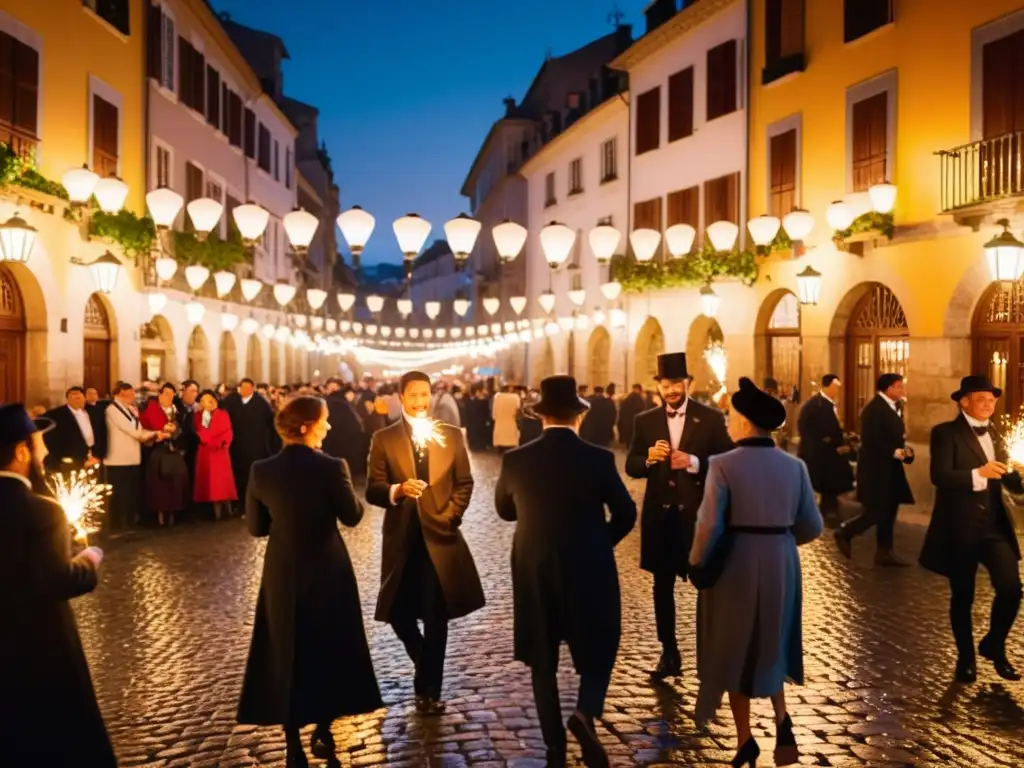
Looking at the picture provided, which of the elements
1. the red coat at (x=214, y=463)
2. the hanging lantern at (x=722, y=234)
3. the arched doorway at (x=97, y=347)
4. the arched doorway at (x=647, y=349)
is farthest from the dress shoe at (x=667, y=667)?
the arched doorway at (x=647, y=349)

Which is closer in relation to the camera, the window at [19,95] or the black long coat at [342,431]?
the window at [19,95]

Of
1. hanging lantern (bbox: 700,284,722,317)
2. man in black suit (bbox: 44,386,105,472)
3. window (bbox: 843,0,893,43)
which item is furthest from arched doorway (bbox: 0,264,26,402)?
window (bbox: 843,0,893,43)

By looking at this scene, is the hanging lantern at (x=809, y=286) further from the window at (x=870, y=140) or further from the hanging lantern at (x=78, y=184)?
the hanging lantern at (x=78, y=184)

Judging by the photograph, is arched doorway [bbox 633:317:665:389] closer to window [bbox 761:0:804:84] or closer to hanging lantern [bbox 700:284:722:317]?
hanging lantern [bbox 700:284:722:317]

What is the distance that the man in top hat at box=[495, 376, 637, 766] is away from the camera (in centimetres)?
568

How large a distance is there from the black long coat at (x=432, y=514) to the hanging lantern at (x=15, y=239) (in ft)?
33.9

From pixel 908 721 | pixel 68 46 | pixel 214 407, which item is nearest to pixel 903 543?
pixel 908 721

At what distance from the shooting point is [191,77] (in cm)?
2742

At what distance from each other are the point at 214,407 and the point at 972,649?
11044 mm

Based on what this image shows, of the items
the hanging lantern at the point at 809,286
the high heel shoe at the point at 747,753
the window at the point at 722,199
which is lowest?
the high heel shoe at the point at 747,753

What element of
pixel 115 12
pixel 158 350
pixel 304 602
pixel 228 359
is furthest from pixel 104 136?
pixel 304 602

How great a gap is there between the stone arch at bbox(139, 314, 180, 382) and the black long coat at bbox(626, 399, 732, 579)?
2028cm

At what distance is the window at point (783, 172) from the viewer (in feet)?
76.4

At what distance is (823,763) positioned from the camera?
5836mm
